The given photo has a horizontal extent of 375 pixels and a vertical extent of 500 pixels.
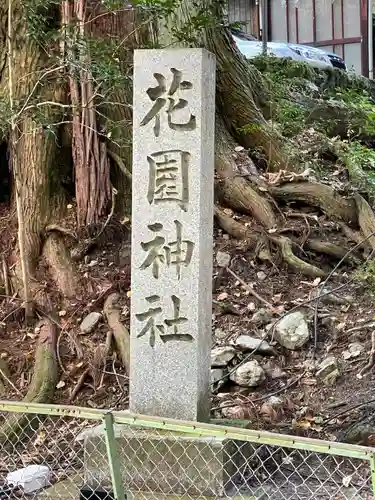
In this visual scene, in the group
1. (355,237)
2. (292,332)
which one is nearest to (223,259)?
(292,332)

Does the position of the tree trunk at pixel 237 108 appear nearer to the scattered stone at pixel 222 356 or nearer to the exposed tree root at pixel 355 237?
the exposed tree root at pixel 355 237

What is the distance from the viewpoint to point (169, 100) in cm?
423

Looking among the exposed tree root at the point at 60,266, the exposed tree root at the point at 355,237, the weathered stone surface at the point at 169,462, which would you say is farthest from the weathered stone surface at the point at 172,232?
the exposed tree root at the point at 355,237

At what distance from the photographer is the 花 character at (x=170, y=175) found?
4199mm

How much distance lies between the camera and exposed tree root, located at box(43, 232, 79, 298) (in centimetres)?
659

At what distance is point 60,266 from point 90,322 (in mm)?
674

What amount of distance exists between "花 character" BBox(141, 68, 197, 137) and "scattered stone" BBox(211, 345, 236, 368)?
2027 millimetres

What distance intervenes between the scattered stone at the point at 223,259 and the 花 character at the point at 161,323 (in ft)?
7.62

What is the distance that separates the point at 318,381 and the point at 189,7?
363 centimetres

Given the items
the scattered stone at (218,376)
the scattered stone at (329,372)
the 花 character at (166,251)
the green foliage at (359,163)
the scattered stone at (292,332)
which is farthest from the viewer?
the green foliage at (359,163)

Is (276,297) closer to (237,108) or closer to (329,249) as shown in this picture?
(329,249)

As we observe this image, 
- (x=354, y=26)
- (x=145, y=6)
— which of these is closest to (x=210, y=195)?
(x=145, y=6)

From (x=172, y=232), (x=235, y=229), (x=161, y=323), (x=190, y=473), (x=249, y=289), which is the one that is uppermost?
(x=172, y=232)

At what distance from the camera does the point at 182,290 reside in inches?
166
